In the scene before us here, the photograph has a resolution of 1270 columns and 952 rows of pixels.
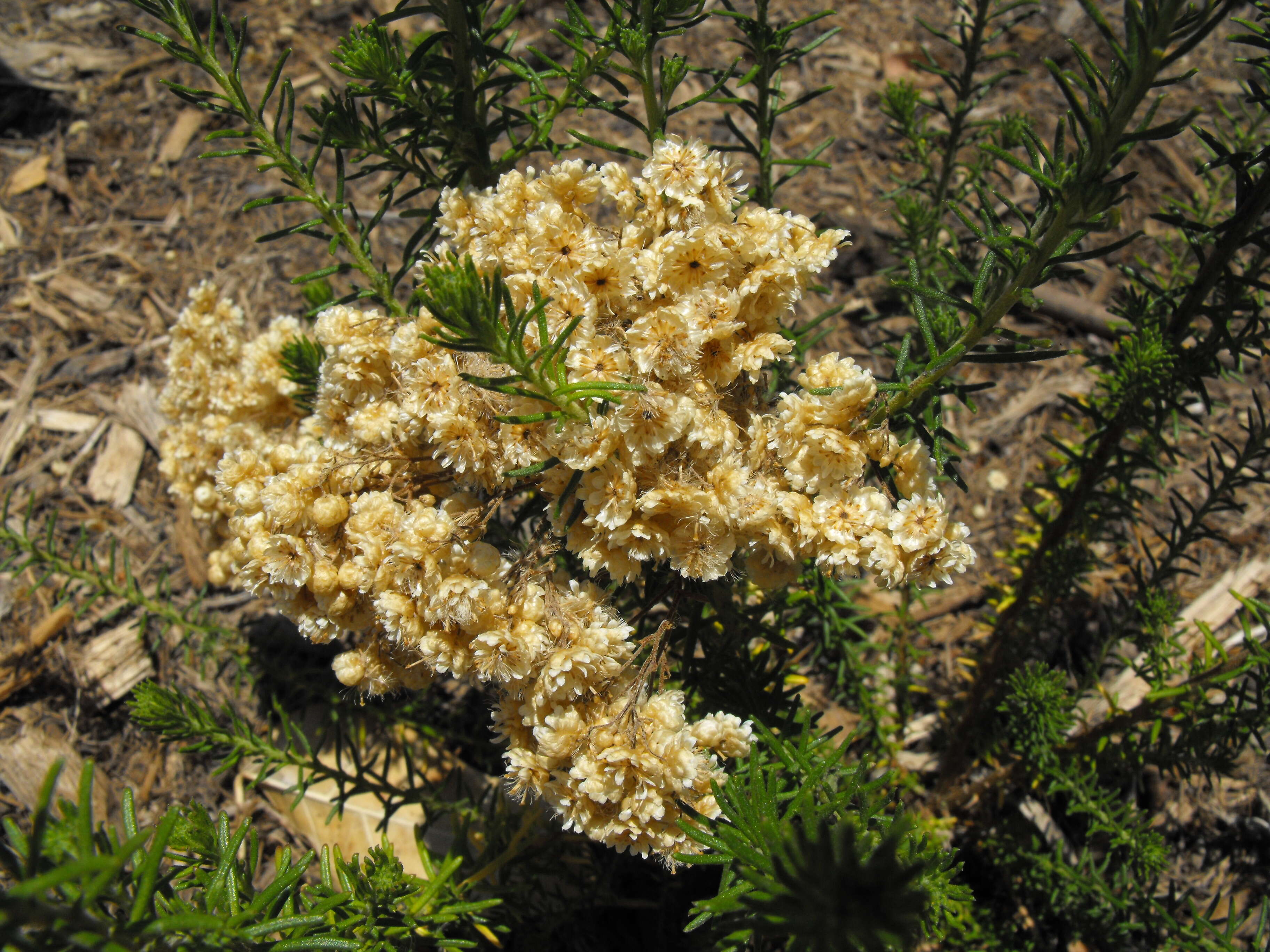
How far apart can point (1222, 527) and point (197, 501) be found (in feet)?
17.6

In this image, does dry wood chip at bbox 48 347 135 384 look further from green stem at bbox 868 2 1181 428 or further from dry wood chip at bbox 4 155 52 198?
green stem at bbox 868 2 1181 428

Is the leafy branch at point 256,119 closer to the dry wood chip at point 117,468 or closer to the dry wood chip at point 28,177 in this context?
the dry wood chip at point 117,468

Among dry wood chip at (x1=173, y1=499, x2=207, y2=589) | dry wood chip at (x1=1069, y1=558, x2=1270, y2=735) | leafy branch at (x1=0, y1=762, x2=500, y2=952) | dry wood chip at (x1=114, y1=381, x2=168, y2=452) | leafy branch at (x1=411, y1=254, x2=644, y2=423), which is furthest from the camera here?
dry wood chip at (x1=114, y1=381, x2=168, y2=452)

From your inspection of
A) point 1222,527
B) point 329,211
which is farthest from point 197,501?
point 1222,527

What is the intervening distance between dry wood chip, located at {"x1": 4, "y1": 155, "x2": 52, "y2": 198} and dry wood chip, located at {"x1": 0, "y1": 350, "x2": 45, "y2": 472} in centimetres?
145

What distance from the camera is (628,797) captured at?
1969 mm

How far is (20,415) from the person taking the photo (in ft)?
16.1

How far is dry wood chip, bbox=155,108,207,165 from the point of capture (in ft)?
19.4

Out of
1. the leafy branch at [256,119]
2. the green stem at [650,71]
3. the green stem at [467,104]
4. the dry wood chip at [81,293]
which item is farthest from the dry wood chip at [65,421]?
the green stem at [650,71]

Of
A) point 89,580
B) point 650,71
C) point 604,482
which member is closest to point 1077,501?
point 604,482

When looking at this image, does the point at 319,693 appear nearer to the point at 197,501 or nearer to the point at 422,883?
the point at 197,501

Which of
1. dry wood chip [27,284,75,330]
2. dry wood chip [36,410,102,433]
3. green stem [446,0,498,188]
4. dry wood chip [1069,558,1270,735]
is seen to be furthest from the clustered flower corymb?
dry wood chip [27,284,75,330]

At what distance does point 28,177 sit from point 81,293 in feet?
3.91

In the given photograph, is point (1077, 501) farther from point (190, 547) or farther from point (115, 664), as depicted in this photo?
point (115, 664)
